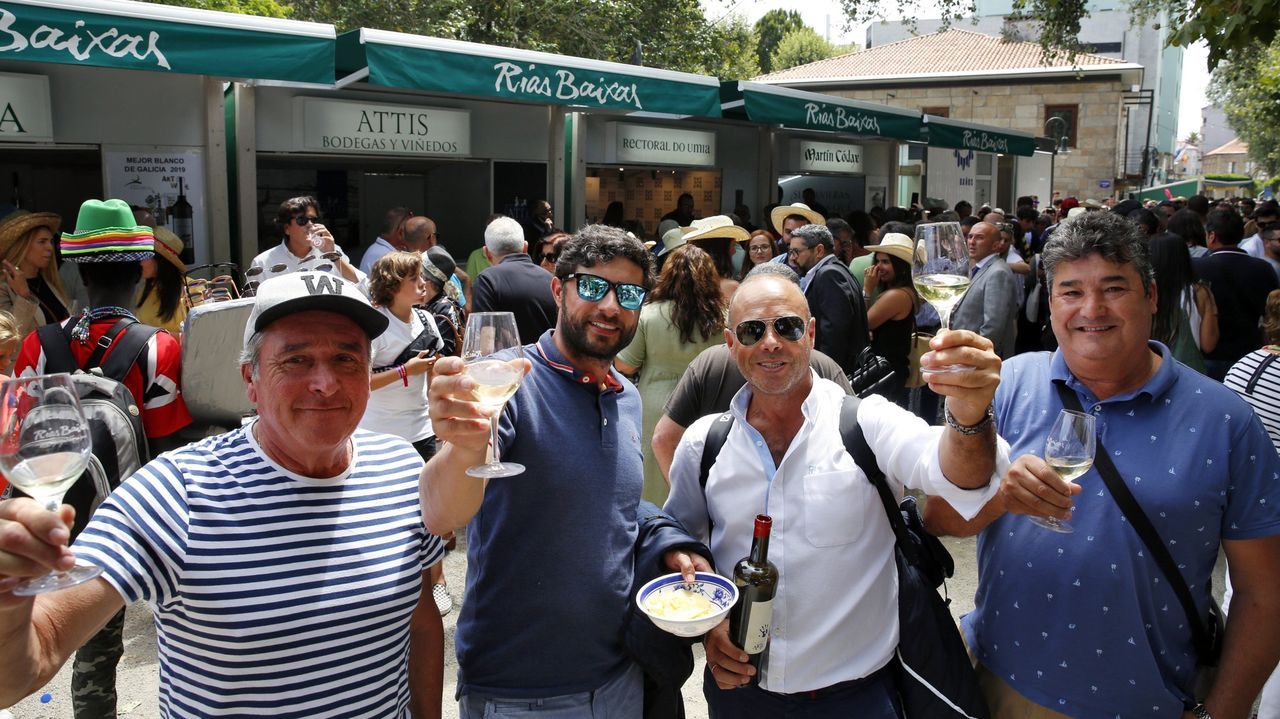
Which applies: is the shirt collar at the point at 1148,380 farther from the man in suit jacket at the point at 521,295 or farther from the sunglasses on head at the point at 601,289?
the man in suit jacket at the point at 521,295

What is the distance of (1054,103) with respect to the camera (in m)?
39.9

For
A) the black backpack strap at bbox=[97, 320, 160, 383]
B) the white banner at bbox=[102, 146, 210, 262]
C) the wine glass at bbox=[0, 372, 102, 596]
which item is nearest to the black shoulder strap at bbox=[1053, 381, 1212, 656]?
the wine glass at bbox=[0, 372, 102, 596]

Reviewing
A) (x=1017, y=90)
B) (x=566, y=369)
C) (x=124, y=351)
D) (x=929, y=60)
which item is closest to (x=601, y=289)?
(x=566, y=369)

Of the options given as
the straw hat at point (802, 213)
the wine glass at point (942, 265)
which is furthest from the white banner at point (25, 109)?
the wine glass at point (942, 265)

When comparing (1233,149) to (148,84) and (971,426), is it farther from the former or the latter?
(971,426)

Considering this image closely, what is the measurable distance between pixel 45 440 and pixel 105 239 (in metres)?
2.53

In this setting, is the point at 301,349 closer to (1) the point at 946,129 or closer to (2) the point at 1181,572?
(2) the point at 1181,572

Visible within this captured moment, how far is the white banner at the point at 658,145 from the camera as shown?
37.1 feet

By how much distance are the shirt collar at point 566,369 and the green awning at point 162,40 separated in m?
4.76

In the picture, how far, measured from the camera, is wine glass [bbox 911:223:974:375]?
6.45ft

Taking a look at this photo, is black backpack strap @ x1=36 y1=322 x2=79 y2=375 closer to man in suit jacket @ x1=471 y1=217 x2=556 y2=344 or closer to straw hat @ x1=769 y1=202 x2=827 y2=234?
man in suit jacket @ x1=471 y1=217 x2=556 y2=344

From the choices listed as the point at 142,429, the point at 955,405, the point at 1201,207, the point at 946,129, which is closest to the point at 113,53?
the point at 142,429

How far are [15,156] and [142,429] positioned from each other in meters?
8.04

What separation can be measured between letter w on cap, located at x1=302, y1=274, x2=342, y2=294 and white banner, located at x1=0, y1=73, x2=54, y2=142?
621 cm
